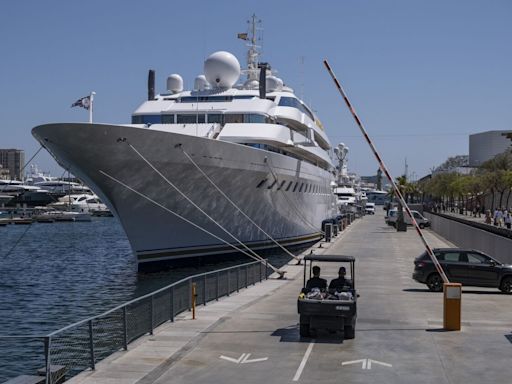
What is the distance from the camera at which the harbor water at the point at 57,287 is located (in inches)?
727

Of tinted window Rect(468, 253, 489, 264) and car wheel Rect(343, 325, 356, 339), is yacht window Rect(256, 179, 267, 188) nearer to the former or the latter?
tinted window Rect(468, 253, 489, 264)

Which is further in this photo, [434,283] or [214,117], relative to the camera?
[214,117]

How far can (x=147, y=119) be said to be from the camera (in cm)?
3972

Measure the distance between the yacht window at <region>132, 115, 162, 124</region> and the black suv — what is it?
824 inches

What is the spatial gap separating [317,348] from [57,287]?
19.2 meters

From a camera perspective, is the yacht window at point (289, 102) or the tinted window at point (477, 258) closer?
the tinted window at point (477, 258)

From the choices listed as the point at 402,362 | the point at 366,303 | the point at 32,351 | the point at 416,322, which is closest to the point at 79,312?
the point at 32,351

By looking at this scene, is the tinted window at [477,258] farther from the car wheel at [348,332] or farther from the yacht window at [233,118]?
the yacht window at [233,118]

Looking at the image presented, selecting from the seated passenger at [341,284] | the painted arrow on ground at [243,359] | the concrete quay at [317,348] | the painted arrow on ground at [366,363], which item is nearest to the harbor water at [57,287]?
the concrete quay at [317,348]

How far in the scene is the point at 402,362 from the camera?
12.3 meters

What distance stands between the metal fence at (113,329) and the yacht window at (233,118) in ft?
65.9

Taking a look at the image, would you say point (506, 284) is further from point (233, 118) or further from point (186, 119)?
point (186, 119)

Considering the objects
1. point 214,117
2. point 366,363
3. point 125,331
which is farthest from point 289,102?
point 366,363

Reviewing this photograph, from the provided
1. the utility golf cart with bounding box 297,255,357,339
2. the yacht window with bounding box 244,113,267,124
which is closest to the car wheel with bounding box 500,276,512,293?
the utility golf cart with bounding box 297,255,357,339
